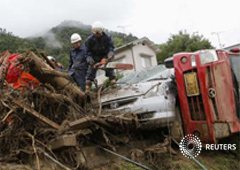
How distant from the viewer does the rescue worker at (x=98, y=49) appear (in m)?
5.06

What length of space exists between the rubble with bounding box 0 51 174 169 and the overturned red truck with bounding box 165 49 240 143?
884 millimetres

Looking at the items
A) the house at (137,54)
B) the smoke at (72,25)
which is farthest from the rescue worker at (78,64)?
the smoke at (72,25)

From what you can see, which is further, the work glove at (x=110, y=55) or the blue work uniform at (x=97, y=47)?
the blue work uniform at (x=97, y=47)

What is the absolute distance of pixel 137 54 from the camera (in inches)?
901

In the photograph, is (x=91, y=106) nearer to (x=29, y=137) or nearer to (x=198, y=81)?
(x=29, y=137)

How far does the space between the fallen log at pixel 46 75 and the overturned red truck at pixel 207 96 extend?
143 centimetres

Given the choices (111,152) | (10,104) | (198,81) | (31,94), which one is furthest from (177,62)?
(10,104)

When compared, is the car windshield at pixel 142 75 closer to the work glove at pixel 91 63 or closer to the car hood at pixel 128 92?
the work glove at pixel 91 63

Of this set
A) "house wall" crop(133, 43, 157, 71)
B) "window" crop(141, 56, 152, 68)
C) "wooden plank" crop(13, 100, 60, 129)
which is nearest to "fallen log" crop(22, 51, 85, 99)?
"wooden plank" crop(13, 100, 60, 129)

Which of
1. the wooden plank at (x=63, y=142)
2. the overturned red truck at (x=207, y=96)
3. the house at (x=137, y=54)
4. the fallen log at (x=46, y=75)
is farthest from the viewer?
the house at (x=137, y=54)

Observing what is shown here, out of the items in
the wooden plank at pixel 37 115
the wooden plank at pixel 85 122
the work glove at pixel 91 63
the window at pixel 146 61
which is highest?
the window at pixel 146 61

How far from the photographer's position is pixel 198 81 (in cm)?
362

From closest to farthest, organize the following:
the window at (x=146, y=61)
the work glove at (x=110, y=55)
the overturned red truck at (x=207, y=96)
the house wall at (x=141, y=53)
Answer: the overturned red truck at (x=207, y=96), the work glove at (x=110, y=55), the house wall at (x=141, y=53), the window at (x=146, y=61)

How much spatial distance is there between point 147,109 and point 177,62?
838 millimetres
